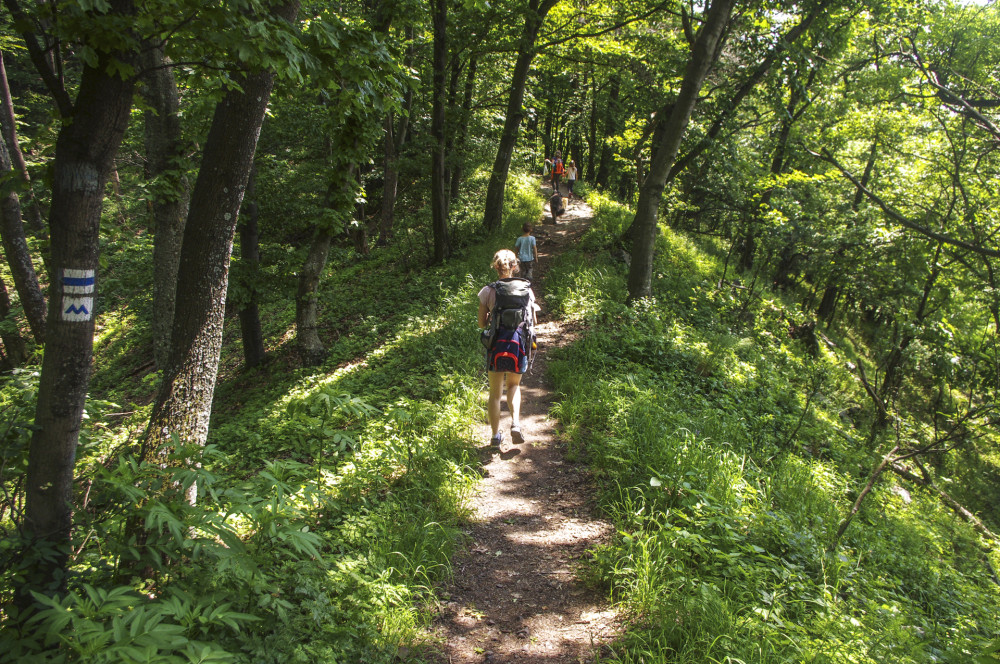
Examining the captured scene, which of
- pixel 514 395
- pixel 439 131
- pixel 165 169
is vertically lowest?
pixel 514 395

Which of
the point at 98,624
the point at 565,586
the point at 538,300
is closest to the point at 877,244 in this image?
the point at 538,300

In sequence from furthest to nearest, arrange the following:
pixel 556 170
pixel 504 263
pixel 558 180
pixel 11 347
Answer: pixel 558 180, pixel 556 170, pixel 11 347, pixel 504 263

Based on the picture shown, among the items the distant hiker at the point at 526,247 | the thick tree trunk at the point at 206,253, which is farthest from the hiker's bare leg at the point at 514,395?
the distant hiker at the point at 526,247

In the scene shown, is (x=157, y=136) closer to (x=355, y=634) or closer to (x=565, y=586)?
(x=355, y=634)

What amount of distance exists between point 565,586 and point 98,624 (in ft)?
9.73

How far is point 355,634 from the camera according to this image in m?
2.95

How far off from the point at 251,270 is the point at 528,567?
7.59m

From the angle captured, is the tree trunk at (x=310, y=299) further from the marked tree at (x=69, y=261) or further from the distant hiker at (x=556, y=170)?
the distant hiker at (x=556, y=170)

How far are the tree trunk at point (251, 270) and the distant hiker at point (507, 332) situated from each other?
5.39m

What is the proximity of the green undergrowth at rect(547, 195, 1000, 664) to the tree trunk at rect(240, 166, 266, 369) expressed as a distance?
18.4ft

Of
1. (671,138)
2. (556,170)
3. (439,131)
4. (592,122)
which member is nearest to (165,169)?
(439,131)

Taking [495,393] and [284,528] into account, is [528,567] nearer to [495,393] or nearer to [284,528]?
[495,393]

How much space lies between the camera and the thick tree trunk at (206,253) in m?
3.64

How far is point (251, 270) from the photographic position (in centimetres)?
923
